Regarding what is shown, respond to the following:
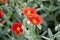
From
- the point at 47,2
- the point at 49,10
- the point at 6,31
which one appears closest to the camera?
the point at 6,31

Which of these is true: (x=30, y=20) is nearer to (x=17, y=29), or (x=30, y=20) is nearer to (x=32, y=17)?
(x=32, y=17)

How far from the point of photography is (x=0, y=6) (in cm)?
175

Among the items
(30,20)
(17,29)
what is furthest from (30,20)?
(17,29)

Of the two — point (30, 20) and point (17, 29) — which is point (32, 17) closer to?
point (30, 20)

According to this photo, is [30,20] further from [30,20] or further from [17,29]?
[17,29]

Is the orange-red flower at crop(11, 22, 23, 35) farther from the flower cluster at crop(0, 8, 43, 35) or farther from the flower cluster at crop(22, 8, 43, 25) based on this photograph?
the flower cluster at crop(22, 8, 43, 25)

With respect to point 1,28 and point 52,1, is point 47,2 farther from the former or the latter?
point 1,28

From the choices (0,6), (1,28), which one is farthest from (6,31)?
(0,6)

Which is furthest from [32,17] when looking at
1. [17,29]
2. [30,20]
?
[17,29]

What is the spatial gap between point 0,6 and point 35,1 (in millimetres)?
301

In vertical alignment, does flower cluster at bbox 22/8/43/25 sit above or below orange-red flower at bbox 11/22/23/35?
above

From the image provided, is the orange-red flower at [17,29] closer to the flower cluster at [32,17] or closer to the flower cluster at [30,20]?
the flower cluster at [30,20]

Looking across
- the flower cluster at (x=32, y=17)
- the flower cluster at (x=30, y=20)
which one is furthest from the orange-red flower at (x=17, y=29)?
the flower cluster at (x=32, y=17)

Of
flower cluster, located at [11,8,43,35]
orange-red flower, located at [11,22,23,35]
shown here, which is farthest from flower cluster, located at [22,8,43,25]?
orange-red flower, located at [11,22,23,35]
